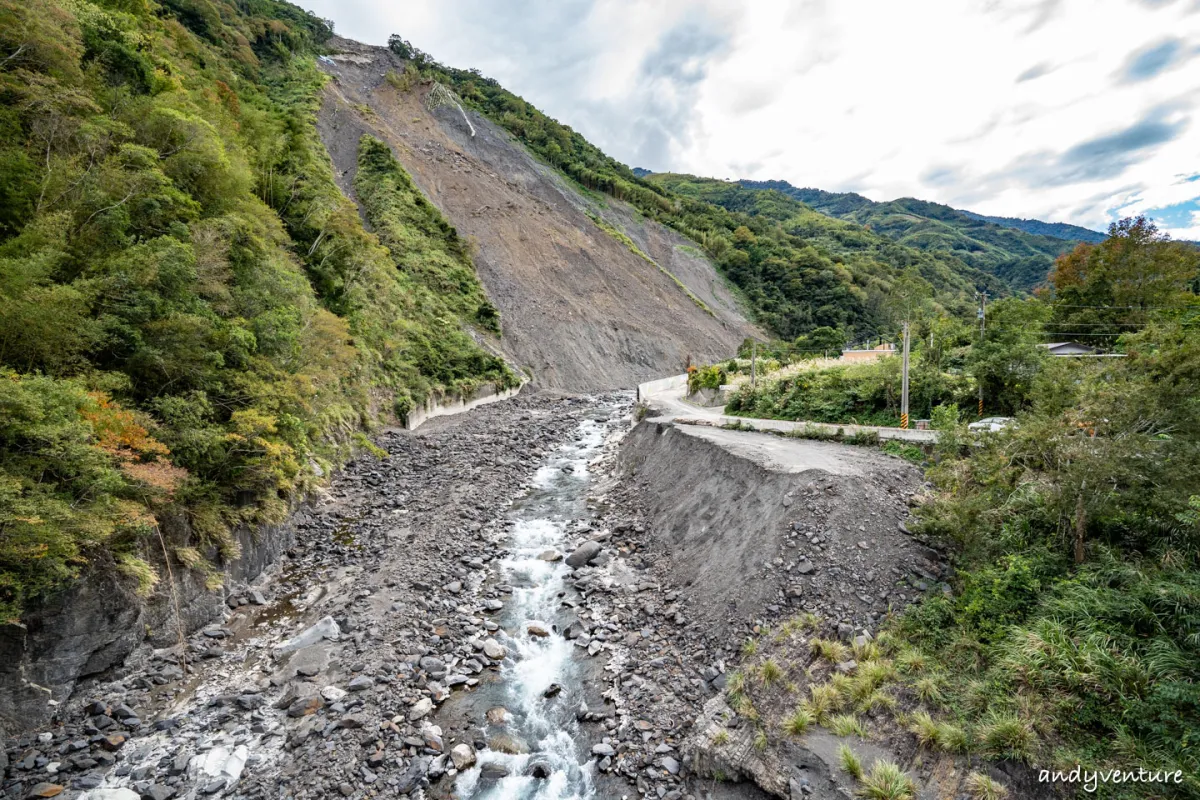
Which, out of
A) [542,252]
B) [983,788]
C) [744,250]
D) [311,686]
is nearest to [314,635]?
[311,686]

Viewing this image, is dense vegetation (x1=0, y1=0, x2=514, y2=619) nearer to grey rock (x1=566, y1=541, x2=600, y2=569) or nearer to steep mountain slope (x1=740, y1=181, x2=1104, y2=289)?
grey rock (x1=566, y1=541, x2=600, y2=569)

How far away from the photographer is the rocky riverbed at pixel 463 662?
702 cm

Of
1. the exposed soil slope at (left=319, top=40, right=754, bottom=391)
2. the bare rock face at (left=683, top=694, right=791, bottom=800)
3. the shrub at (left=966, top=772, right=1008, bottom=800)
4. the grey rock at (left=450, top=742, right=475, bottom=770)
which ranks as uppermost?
the exposed soil slope at (left=319, top=40, right=754, bottom=391)

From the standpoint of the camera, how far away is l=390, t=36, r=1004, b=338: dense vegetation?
6359cm

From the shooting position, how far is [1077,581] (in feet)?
22.7

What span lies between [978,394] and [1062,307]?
669 inches

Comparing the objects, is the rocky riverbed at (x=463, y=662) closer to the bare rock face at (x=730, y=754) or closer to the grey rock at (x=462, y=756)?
the grey rock at (x=462, y=756)

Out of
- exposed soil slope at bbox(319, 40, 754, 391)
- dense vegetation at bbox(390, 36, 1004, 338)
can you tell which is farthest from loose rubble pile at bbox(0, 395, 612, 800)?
dense vegetation at bbox(390, 36, 1004, 338)

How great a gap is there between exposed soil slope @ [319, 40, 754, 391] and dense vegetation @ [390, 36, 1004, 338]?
16.1 feet

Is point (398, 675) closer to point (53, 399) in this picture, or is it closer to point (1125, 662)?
point (53, 399)

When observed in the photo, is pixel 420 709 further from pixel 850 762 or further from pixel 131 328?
pixel 131 328

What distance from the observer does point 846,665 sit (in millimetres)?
7570

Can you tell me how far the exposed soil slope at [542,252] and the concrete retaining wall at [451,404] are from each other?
5110 mm

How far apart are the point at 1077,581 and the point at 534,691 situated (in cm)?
866
